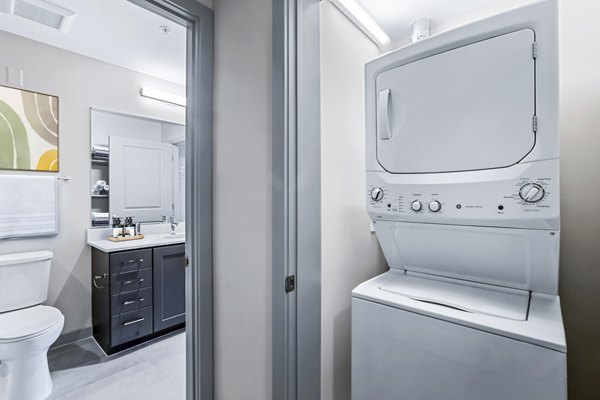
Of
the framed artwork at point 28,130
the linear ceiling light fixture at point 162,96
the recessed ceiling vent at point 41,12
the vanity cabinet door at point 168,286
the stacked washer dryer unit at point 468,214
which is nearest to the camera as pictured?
the stacked washer dryer unit at point 468,214

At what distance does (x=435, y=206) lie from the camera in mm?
1059

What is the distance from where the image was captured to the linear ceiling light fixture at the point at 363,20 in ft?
4.56

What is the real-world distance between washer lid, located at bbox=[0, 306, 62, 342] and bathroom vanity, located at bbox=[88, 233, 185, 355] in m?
0.38

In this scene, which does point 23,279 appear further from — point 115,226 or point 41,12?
point 41,12

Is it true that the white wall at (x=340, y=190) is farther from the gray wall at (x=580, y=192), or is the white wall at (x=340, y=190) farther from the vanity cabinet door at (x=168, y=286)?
the vanity cabinet door at (x=168, y=286)

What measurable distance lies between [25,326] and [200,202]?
1.60 meters

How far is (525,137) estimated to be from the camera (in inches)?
34.3

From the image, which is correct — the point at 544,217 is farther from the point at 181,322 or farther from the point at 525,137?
the point at 181,322

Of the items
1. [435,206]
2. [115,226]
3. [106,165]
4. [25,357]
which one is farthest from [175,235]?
[435,206]

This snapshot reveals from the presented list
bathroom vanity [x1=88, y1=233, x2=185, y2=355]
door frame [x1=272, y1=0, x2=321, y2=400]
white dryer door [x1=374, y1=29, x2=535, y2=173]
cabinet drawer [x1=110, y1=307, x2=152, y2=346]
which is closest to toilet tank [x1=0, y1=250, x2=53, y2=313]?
bathroom vanity [x1=88, y1=233, x2=185, y2=355]

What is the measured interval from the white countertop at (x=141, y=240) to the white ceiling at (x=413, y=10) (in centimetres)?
236

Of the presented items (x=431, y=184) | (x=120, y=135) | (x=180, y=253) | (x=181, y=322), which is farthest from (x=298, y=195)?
(x=120, y=135)

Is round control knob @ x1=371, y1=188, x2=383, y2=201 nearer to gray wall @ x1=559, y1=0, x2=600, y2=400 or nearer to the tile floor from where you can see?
gray wall @ x1=559, y1=0, x2=600, y2=400

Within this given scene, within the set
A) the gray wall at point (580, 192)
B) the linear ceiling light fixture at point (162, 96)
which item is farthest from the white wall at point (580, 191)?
the linear ceiling light fixture at point (162, 96)
